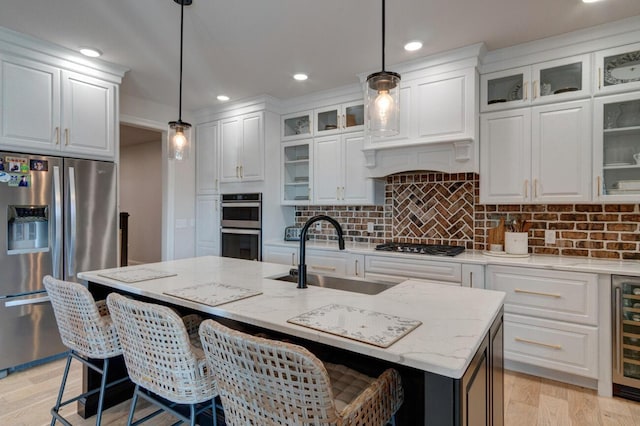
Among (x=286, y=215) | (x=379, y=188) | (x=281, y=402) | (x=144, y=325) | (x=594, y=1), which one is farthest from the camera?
(x=286, y=215)

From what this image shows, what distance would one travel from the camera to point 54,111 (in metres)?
2.87

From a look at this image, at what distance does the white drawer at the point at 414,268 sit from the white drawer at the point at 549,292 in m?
0.27

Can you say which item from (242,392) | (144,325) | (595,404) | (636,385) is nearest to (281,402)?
(242,392)

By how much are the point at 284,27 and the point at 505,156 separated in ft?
6.70

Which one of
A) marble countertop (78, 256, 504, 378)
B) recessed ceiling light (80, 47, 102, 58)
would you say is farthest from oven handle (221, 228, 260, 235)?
recessed ceiling light (80, 47, 102, 58)

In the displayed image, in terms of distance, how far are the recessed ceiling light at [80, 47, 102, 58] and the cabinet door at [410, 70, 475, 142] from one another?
276 centimetres

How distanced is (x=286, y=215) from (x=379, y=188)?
130 centimetres

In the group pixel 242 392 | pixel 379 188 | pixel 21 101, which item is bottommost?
pixel 242 392

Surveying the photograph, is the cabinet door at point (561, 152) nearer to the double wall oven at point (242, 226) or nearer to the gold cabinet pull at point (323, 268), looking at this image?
the gold cabinet pull at point (323, 268)

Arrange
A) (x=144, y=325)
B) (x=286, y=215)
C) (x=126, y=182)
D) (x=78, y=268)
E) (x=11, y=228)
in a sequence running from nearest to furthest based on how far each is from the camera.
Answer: (x=144, y=325), (x=11, y=228), (x=78, y=268), (x=286, y=215), (x=126, y=182)

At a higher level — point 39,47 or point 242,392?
point 39,47

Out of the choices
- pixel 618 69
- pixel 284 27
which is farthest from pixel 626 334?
pixel 284 27

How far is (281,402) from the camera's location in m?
0.93

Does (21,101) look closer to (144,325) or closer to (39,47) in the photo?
(39,47)
